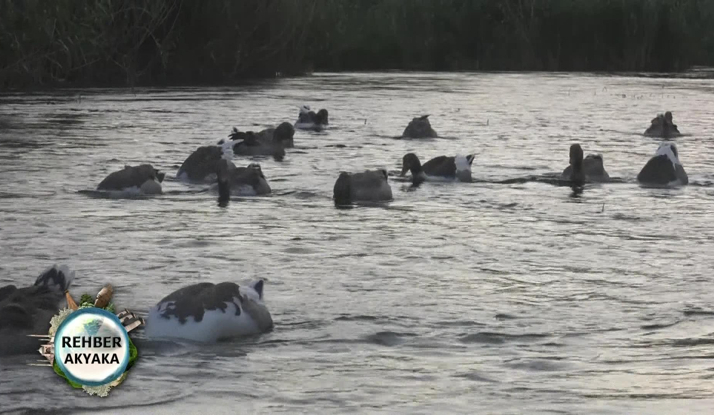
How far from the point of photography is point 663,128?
2488 cm

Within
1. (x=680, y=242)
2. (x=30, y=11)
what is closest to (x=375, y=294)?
(x=680, y=242)

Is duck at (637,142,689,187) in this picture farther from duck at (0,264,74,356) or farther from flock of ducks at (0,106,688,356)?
duck at (0,264,74,356)

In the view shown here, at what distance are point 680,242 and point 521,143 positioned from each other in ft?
33.5

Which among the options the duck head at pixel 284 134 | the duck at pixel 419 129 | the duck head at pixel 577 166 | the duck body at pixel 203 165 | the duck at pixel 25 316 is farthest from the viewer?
the duck at pixel 419 129

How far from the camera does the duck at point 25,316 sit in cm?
895

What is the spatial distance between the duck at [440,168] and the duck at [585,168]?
1.36 m

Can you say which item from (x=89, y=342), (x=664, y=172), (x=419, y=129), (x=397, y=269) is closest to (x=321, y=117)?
(x=419, y=129)

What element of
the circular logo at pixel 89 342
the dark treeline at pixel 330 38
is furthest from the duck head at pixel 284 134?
the circular logo at pixel 89 342

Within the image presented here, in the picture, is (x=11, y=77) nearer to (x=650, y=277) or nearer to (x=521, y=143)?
(x=521, y=143)

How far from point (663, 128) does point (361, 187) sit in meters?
9.63

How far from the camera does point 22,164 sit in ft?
67.1

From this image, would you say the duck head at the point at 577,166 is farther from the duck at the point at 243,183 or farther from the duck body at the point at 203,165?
the duck body at the point at 203,165

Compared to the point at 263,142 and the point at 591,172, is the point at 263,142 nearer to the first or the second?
the point at 263,142

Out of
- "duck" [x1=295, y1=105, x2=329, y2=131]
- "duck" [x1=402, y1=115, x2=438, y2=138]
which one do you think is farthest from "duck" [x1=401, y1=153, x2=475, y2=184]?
"duck" [x1=295, y1=105, x2=329, y2=131]
